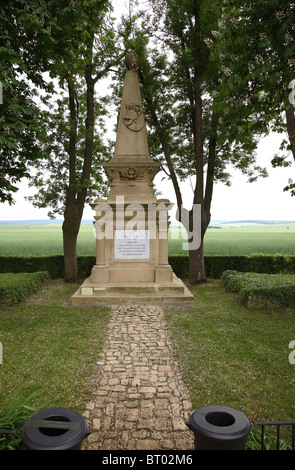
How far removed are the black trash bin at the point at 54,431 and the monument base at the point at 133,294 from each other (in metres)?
6.78

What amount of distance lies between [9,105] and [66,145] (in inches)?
311

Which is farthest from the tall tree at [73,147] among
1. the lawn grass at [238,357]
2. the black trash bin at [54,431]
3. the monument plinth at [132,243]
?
the black trash bin at [54,431]

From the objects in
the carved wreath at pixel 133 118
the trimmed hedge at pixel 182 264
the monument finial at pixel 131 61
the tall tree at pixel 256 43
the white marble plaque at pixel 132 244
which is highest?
the monument finial at pixel 131 61

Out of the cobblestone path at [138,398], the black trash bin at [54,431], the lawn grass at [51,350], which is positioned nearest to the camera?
the black trash bin at [54,431]

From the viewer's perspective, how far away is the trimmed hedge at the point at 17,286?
9.67 m

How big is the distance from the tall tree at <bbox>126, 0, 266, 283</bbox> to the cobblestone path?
25.9 ft

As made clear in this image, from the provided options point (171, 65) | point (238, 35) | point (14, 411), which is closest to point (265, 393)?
point (14, 411)

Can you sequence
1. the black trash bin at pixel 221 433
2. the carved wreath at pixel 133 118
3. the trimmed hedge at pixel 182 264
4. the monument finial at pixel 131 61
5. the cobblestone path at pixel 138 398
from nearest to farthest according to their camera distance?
the black trash bin at pixel 221 433, the cobblestone path at pixel 138 398, the carved wreath at pixel 133 118, the monument finial at pixel 131 61, the trimmed hedge at pixel 182 264

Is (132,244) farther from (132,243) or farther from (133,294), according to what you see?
(133,294)

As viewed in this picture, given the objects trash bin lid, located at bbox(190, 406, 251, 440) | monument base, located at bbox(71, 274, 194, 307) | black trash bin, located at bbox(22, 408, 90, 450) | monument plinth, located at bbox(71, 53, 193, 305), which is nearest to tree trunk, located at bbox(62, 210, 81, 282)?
monument plinth, located at bbox(71, 53, 193, 305)

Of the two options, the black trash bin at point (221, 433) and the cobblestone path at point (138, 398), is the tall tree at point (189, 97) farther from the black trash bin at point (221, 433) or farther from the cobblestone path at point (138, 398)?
the black trash bin at point (221, 433)

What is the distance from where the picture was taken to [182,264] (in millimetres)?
15000

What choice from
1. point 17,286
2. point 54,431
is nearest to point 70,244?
point 17,286
